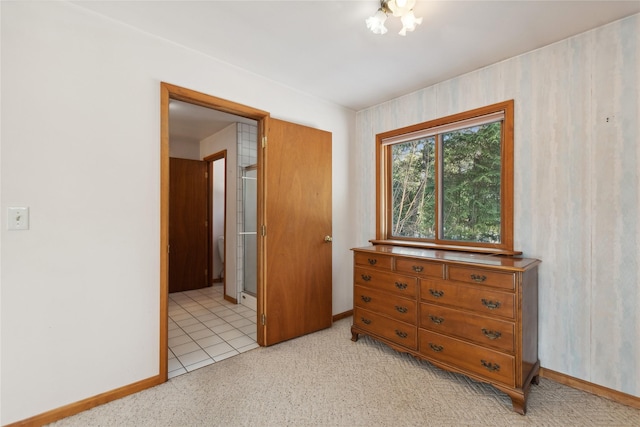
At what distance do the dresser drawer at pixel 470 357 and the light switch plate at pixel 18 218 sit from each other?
2603 mm

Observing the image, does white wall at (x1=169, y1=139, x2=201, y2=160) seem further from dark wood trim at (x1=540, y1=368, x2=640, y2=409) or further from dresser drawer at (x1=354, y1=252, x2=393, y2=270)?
dark wood trim at (x1=540, y1=368, x2=640, y2=409)

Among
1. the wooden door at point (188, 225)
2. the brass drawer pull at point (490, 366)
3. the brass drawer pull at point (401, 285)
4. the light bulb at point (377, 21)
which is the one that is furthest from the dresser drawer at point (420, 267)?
the wooden door at point (188, 225)

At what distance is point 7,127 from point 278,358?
2266 mm

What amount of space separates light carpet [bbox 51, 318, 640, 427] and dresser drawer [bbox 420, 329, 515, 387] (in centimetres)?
15

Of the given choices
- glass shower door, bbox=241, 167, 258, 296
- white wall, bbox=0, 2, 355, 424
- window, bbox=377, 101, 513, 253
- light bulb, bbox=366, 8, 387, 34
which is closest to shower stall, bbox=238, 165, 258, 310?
glass shower door, bbox=241, 167, 258, 296

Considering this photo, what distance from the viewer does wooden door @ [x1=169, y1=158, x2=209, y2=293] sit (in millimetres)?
4449

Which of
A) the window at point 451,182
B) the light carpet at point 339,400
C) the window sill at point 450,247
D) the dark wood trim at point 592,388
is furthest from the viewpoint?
the window at point 451,182

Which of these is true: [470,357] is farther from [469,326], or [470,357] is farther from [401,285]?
[401,285]

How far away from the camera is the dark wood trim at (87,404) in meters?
1.58

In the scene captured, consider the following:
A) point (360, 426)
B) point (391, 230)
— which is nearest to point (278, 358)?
point (360, 426)

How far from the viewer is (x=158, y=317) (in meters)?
2.01

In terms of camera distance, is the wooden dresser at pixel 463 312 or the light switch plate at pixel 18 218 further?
the wooden dresser at pixel 463 312

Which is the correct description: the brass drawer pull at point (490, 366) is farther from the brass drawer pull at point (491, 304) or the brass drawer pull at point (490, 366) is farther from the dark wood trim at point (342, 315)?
the dark wood trim at point (342, 315)

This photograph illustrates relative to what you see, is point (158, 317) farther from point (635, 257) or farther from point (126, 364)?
point (635, 257)
